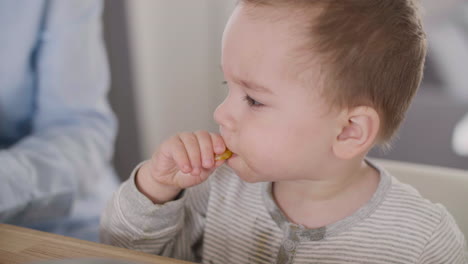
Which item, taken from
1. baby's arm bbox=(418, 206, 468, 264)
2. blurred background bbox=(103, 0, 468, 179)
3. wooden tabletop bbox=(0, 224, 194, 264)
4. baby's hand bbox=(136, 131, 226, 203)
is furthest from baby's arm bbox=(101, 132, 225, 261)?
blurred background bbox=(103, 0, 468, 179)

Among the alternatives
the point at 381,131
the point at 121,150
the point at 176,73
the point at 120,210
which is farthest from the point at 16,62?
the point at 176,73

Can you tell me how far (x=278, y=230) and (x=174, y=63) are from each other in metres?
1.59

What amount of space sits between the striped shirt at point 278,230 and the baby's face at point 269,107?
0.11 metres

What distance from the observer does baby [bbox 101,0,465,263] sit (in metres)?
0.66

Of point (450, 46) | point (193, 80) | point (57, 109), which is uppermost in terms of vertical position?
point (450, 46)

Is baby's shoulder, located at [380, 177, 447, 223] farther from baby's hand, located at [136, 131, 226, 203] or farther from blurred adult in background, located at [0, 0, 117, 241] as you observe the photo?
blurred adult in background, located at [0, 0, 117, 241]

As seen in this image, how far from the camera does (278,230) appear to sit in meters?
0.81

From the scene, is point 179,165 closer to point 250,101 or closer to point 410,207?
point 250,101

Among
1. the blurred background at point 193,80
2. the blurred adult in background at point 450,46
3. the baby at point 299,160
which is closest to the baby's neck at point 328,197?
the baby at point 299,160

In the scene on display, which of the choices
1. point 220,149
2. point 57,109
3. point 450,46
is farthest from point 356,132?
point 450,46

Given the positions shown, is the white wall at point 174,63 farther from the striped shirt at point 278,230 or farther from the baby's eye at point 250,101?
the baby's eye at point 250,101

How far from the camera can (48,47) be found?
3.80 ft

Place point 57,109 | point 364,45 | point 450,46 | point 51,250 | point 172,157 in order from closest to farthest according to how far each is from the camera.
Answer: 1. point 51,250
2. point 364,45
3. point 172,157
4. point 57,109
5. point 450,46

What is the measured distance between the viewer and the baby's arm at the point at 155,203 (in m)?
0.78
